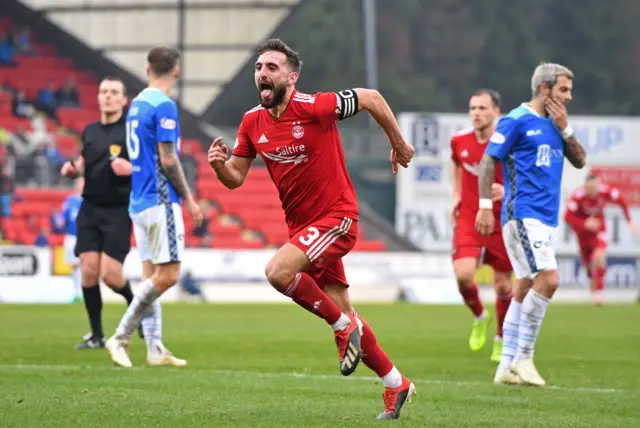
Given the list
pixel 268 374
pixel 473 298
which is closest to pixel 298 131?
pixel 268 374

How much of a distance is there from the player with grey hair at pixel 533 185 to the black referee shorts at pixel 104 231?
3673 mm

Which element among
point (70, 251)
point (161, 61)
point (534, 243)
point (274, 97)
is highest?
point (161, 61)

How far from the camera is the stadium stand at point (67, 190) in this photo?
93.8 feet

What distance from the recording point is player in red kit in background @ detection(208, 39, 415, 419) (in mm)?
6402

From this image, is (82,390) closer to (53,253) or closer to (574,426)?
(574,426)

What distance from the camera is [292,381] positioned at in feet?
28.0

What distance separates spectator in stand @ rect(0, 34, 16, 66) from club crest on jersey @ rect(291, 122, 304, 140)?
28470mm

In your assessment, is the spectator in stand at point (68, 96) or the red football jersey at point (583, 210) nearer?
the red football jersey at point (583, 210)

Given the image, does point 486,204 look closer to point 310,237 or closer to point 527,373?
point 527,373

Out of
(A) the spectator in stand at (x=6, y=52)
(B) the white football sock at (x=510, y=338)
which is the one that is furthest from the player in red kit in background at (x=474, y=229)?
(A) the spectator in stand at (x=6, y=52)

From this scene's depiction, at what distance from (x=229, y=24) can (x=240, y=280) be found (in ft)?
37.2

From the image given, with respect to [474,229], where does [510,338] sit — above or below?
below

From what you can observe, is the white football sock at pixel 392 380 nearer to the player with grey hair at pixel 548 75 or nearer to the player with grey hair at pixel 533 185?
the player with grey hair at pixel 533 185

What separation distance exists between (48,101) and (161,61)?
24.2 meters
